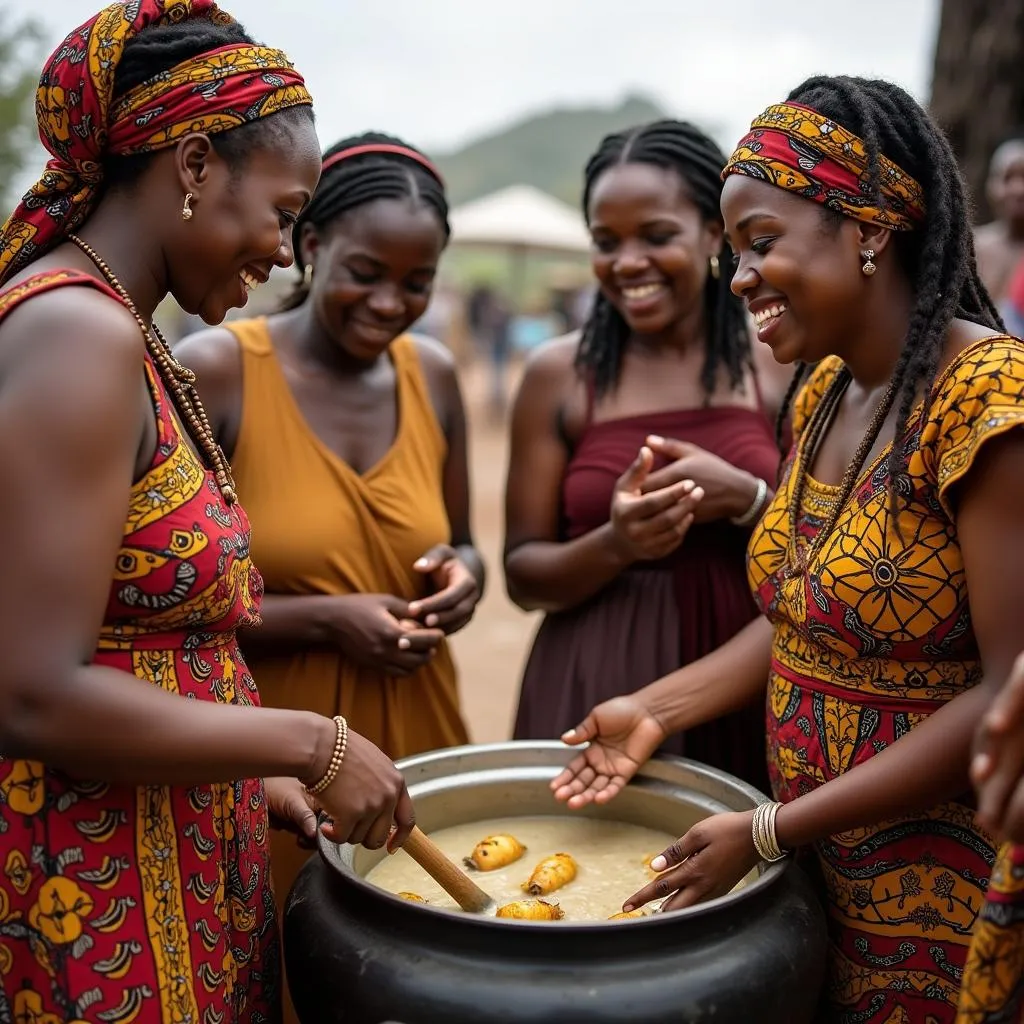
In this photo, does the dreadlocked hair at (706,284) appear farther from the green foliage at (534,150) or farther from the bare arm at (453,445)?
the green foliage at (534,150)

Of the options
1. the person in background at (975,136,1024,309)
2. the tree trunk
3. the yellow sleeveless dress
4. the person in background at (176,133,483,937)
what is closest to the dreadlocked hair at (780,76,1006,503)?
the person in background at (176,133,483,937)

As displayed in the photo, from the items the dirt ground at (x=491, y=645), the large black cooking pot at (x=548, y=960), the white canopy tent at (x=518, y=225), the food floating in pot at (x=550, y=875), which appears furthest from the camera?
the white canopy tent at (x=518, y=225)

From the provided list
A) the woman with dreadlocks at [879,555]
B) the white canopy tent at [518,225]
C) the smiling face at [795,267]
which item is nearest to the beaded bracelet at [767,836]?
the woman with dreadlocks at [879,555]

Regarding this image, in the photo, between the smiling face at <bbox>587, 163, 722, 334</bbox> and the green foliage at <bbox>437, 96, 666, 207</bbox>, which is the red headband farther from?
the green foliage at <bbox>437, 96, 666, 207</bbox>

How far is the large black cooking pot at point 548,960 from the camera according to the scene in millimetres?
1479

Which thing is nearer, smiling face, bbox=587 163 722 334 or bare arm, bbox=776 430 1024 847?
bare arm, bbox=776 430 1024 847

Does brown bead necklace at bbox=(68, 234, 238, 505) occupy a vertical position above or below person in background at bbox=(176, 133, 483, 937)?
above

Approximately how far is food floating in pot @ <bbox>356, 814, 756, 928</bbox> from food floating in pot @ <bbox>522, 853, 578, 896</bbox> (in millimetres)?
17

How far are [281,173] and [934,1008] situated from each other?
1657 millimetres

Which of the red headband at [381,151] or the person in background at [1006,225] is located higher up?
the red headband at [381,151]

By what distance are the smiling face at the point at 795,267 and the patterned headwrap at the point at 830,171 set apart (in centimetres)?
2

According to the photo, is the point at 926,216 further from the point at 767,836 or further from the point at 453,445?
the point at 453,445

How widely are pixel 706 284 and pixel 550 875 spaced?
1633mm

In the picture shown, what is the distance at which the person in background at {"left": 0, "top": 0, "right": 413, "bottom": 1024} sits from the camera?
1365mm
